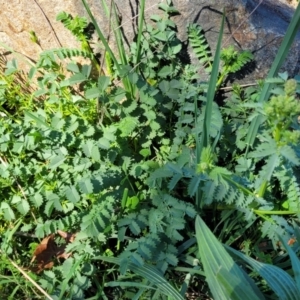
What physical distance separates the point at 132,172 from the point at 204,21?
787 mm

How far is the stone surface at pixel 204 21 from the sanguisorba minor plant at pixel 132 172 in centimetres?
7

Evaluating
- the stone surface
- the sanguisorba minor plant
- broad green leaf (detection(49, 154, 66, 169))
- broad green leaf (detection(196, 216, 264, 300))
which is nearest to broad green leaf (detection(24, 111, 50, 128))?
the sanguisorba minor plant

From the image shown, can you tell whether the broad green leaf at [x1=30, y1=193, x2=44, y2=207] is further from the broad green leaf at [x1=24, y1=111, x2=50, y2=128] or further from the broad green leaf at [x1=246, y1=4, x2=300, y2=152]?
the broad green leaf at [x1=246, y1=4, x2=300, y2=152]

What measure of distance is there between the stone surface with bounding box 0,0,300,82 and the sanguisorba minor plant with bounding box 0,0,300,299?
7 centimetres

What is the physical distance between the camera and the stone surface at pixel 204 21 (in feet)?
7.86

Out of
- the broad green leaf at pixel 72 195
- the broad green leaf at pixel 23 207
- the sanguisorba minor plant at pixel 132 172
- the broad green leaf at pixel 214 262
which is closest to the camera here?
the broad green leaf at pixel 214 262

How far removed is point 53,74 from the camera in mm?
2422

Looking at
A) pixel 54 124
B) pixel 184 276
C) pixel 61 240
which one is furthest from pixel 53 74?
pixel 184 276

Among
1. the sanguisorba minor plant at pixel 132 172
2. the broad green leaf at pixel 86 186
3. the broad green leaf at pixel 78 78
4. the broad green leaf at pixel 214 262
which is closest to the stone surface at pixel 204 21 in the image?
the sanguisorba minor plant at pixel 132 172

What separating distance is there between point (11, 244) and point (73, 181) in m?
0.41

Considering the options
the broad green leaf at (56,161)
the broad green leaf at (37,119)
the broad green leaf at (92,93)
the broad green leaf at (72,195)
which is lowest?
the broad green leaf at (72,195)

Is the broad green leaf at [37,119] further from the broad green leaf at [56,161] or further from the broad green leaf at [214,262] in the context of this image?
the broad green leaf at [214,262]

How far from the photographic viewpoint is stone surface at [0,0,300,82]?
240 centimetres

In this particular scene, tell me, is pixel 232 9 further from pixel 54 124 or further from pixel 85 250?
pixel 85 250
